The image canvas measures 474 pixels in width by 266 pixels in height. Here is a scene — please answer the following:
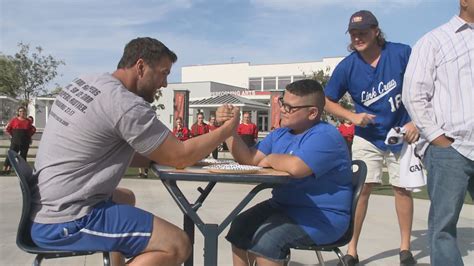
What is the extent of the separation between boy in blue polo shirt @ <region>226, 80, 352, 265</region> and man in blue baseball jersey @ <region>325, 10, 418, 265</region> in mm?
989

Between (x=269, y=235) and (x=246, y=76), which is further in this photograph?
(x=246, y=76)

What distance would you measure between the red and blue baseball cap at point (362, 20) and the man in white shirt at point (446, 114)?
41.1 inches

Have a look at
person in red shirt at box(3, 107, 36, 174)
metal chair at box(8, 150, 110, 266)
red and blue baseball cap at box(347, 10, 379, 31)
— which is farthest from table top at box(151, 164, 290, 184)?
person in red shirt at box(3, 107, 36, 174)

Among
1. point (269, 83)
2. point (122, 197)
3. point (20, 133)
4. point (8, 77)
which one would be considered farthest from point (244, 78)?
point (122, 197)

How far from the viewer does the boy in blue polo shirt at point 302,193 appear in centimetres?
246

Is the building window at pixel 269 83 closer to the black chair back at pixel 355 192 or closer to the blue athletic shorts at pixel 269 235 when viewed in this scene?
the black chair back at pixel 355 192

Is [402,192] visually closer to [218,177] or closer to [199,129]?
[218,177]

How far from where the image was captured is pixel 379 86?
374cm

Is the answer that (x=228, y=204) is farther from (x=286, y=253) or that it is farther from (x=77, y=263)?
(x=286, y=253)

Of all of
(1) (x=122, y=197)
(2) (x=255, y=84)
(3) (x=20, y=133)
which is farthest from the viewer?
(2) (x=255, y=84)

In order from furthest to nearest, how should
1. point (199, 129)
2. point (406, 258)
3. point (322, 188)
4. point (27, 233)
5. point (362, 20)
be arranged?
point (199, 129), point (406, 258), point (362, 20), point (322, 188), point (27, 233)

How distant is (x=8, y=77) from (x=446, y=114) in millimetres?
34787

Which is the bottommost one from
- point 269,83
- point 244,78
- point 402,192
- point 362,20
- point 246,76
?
point 402,192

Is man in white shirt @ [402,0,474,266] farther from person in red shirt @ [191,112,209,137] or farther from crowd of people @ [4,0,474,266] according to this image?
person in red shirt @ [191,112,209,137]
